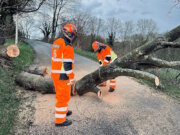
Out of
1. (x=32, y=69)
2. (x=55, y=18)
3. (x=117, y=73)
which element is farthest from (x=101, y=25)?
(x=117, y=73)

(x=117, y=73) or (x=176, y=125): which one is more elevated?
(x=117, y=73)

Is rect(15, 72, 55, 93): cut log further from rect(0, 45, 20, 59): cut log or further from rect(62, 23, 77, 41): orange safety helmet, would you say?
rect(62, 23, 77, 41): orange safety helmet

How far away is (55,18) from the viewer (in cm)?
3625

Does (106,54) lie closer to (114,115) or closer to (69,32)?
(114,115)

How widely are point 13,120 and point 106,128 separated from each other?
1.86m

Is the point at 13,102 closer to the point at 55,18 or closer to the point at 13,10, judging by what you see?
the point at 13,10

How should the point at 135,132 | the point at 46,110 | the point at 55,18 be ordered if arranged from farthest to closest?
1. the point at 55,18
2. the point at 46,110
3. the point at 135,132

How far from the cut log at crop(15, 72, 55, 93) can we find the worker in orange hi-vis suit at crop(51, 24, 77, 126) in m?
1.58

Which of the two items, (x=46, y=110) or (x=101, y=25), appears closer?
(x=46, y=110)

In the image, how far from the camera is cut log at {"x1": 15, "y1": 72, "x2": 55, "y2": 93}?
4469mm

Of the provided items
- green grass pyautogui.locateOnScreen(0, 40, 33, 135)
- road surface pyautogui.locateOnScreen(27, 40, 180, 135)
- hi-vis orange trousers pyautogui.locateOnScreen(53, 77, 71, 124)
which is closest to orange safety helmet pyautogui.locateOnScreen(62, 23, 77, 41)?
hi-vis orange trousers pyautogui.locateOnScreen(53, 77, 71, 124)

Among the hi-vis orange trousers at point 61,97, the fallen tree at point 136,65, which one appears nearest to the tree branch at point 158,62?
the fallen tree at point 136,65

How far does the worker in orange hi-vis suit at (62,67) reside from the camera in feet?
9.20

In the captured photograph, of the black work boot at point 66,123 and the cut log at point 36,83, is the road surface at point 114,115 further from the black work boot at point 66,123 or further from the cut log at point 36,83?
the cut log at point 36,83
